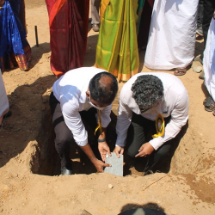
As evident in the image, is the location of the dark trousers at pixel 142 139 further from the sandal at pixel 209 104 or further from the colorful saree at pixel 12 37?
the colorful saree at pixel 12 37

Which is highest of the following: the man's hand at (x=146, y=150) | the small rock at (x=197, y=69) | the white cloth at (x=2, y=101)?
the white cloth at (x=2, y=101)

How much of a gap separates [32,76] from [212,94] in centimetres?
248

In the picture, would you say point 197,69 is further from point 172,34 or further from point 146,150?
point 146,150

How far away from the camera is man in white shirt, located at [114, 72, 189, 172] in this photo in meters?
2.24

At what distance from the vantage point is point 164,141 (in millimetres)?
2846

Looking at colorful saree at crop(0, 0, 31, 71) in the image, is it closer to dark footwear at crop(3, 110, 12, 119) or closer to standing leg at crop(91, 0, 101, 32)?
dark footwear at crop(3, 110, 12, 119)

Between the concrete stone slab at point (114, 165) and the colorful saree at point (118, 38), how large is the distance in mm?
1399

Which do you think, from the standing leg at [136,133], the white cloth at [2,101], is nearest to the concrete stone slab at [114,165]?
the standing leg at [136,133]

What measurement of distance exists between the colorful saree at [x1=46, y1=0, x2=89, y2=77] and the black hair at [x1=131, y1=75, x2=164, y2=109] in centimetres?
174

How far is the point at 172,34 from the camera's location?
376cm

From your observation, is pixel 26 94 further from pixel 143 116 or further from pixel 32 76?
pixel 143 116

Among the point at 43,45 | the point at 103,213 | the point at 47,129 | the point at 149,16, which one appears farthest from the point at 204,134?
the point at 43,45

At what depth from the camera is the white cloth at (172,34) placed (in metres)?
3.58

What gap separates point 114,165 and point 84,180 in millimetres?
402
